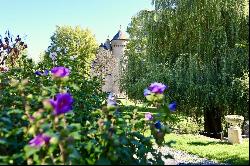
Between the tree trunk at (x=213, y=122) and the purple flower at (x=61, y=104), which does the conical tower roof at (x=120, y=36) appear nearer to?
the tree trunk at (x=213, y=122)

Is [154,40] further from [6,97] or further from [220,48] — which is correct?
[6,97]


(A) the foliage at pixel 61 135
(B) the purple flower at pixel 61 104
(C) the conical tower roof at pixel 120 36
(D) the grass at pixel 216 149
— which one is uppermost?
(C) the conical tower roof at pixel 120 36

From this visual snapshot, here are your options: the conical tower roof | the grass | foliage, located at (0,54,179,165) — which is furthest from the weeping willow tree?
the conical tower roof

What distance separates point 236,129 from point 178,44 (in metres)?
6.06

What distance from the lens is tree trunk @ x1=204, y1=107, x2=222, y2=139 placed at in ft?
47.9

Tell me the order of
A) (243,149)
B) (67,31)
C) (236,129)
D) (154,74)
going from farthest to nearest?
(67,31) → (154,74) → (236,129) → (243,149)

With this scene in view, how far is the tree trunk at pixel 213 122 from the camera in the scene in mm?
14611

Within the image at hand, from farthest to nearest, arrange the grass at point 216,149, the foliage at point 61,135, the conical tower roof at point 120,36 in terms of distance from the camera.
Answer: the conical tower roof at point 120,36 → the grass at point 216,149 → the foliage at point 61,135

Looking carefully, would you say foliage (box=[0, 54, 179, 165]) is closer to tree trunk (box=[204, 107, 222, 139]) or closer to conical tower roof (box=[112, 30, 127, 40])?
tree trunk (box=[204, 107, 222, 139])

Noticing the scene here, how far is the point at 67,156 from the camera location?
3.27m

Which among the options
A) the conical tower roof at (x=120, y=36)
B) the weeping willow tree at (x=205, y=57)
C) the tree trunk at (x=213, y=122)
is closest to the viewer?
the weeping willow tree at (x=205, y=57)

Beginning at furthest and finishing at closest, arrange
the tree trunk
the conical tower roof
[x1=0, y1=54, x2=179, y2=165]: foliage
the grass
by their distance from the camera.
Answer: the conical tower roof, the tree trunk, the grass, [x1=0, y1=54, x2=179, y2=165]: foliage

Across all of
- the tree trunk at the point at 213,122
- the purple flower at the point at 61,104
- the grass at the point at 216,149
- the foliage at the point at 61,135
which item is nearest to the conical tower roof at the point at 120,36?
the tree trunk at the point at 213,122

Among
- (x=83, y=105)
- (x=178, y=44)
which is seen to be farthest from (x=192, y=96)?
(x=83, y=105)
